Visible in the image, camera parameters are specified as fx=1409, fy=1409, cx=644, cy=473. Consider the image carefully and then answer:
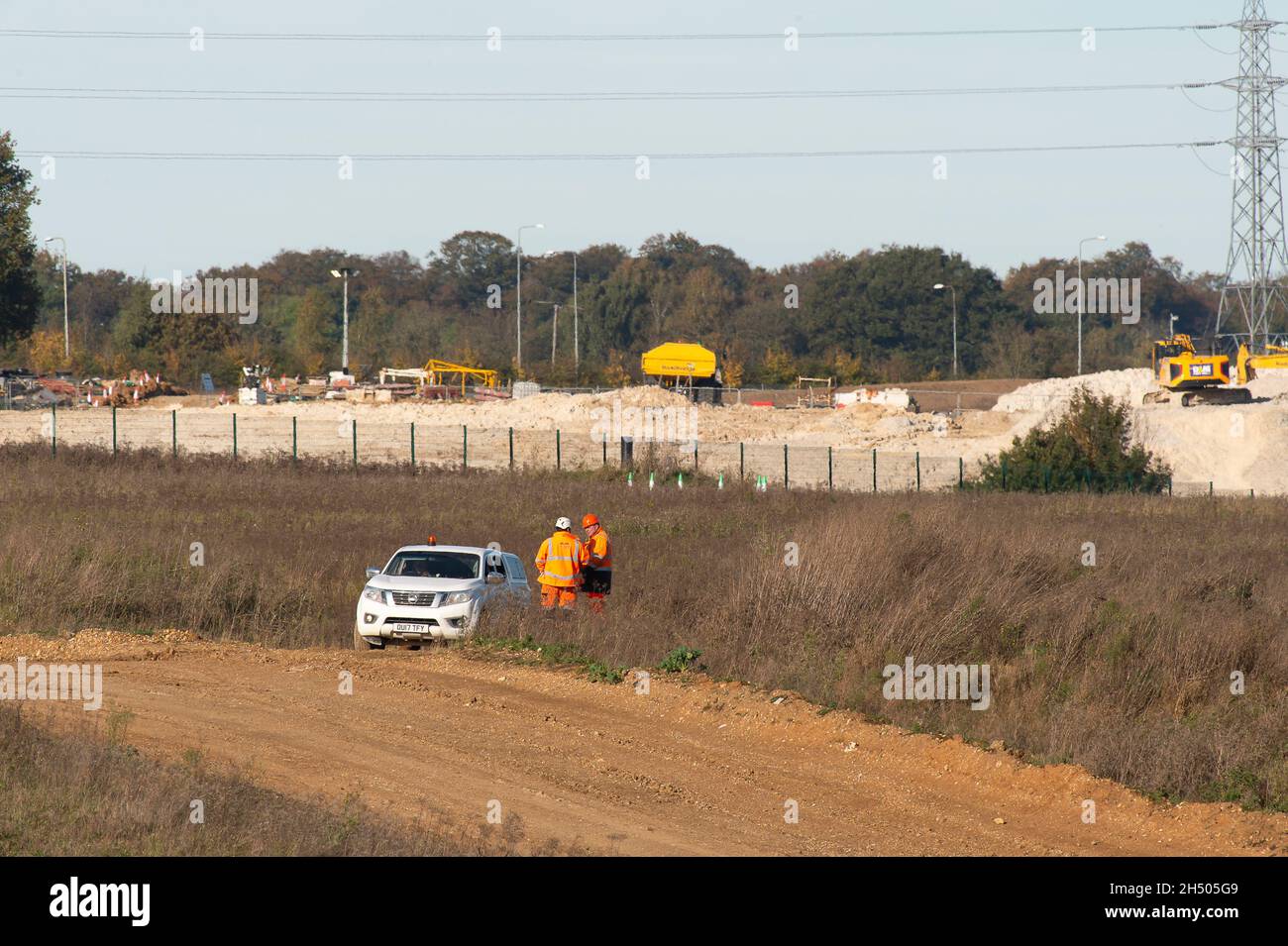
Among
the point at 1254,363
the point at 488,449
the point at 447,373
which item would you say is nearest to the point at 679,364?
the point at 447,373

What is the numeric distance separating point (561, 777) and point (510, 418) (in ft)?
180

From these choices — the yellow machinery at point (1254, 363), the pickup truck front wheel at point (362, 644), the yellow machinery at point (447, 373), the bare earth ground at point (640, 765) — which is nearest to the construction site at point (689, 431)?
the yellow machinery at point (1254, 363)

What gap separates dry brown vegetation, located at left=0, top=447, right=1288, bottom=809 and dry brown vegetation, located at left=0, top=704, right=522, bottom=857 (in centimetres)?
589

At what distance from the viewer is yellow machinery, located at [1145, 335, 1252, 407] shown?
62.8 metres

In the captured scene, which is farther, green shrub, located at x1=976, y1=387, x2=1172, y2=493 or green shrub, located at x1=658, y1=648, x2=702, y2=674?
green shrub, located at x1=976, y1=387, x2=1172, y2=493

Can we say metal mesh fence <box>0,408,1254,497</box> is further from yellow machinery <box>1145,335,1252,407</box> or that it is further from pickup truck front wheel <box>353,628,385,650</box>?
pickup truck front wheel <box>353,628,385,650</box>

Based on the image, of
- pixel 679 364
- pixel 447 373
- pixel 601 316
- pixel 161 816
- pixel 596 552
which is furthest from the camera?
pixel 601 316

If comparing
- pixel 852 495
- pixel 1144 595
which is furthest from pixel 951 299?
pixel 1144 595

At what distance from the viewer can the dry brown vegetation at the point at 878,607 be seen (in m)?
13.4

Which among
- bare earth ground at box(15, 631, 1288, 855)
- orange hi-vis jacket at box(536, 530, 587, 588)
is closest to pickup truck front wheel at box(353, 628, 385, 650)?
bare earth ground at box(15, 631, 1288, 855)

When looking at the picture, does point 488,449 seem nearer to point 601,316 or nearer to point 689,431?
point 689,431

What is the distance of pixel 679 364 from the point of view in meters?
73.6

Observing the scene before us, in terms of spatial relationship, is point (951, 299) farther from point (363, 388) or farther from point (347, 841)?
point (347, 841)

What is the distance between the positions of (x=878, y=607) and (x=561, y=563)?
14.3 feet
